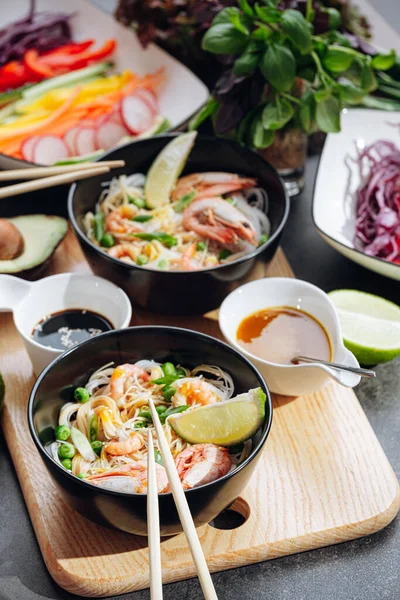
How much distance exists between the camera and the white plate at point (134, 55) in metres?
3.38

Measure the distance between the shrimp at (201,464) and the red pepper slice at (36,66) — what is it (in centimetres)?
231

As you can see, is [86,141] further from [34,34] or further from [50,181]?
[34,34]

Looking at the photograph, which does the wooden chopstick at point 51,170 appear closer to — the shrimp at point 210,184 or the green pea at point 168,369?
the shrimp at point 210,184

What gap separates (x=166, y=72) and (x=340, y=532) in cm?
234

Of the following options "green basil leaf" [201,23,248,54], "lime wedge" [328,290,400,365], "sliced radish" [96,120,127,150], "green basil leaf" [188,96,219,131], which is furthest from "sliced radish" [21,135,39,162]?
"lime wedge" [328,290,400,365]

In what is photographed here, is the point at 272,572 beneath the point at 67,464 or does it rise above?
beneath

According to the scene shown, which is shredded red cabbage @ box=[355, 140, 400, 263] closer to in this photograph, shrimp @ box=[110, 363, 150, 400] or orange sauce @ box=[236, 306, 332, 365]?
orange sauce @ box=[236, 306, 332, 365]

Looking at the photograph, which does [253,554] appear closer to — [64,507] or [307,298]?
[64,507]

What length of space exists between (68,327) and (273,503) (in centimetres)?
Result: 84

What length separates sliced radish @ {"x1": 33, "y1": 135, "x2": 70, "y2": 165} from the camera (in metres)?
3.06

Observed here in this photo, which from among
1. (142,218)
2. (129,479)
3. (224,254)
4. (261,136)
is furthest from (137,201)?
(129,479)

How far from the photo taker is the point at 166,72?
3498 millimetres

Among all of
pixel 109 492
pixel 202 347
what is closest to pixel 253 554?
pixel 109 492

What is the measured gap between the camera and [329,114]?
264 cm
